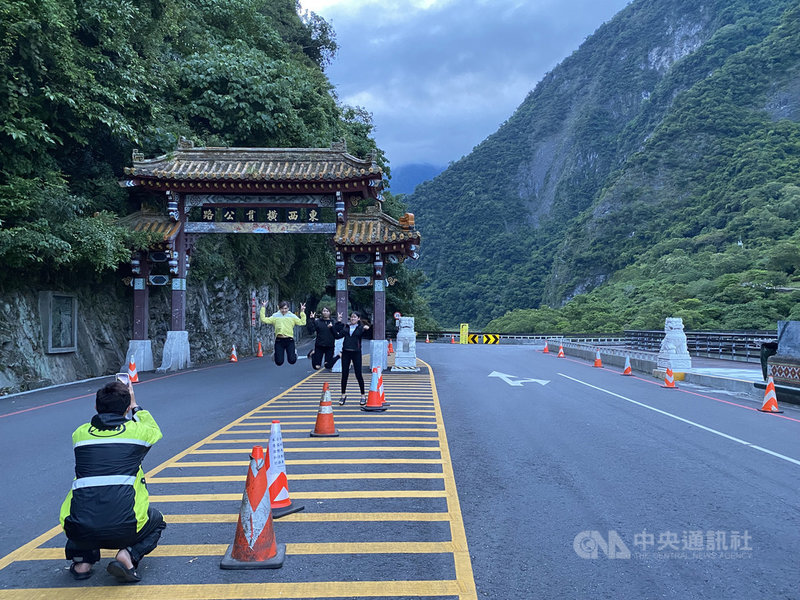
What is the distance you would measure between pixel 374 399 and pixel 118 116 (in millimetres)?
11944

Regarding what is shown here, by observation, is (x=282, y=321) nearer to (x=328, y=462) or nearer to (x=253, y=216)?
(x=328, y=462)

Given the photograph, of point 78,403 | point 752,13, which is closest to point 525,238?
point 752,13

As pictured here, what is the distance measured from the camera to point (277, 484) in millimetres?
5453

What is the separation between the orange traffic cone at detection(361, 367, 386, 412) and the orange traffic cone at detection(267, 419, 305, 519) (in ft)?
17.9

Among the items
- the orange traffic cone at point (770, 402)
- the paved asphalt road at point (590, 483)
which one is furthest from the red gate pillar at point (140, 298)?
the orange traffic cone at point (770, 402)

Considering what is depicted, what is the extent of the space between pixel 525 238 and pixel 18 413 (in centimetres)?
11768

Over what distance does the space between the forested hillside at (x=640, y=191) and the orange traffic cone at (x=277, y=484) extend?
127 ft

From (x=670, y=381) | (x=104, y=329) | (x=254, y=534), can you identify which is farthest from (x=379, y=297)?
(x=254, y=534)

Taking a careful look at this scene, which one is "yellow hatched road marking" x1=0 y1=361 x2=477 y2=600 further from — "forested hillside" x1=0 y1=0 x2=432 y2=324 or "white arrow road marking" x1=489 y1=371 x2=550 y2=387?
"forested hillside" x1=0 y1=0 x2=432 y2=324

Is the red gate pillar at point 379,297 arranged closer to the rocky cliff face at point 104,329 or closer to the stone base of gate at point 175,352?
the stone base of gate at point 175,352

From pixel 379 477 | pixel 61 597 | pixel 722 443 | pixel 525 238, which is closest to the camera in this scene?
pixel 61 597

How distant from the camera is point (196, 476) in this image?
21.6 ft

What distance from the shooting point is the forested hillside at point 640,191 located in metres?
56.7

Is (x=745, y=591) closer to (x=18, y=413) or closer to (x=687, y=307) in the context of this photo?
(x=18, y=413)
